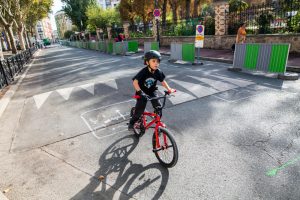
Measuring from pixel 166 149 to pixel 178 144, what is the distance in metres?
0.73

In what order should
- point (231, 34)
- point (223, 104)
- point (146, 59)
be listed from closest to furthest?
1. point (146, 59)
2. point (223, 104)
3. point (231, 34)

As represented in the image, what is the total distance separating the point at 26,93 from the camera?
9.34 m

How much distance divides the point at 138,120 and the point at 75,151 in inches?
53.3

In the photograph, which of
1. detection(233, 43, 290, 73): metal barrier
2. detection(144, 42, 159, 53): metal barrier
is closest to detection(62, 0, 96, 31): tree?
detection(144, 42, 159, 53): metal barrier

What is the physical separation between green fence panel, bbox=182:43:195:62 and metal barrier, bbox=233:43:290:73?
2.82 metres

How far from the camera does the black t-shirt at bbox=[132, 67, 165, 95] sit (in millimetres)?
3748

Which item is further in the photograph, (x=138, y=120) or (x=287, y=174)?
(x=138, y=120)

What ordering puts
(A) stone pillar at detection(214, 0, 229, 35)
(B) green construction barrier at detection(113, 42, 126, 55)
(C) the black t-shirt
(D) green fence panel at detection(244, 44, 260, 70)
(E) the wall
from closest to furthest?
(C) the black t-shirt, (D) green fence panel at detection(244, 44, 260, 70), (E) the wall, (A) stone pillar at detection(214, 0, 229, 35), (B) green construction barrier at detection(113, 42, 126, 55)

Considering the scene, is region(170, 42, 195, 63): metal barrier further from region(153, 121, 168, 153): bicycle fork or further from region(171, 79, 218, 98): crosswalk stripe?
region(153, 121, 168, 153): bicycle fork

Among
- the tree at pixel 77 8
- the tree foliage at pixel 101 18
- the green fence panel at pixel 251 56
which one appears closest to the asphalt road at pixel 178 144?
the green fence panel at pixel 251 56

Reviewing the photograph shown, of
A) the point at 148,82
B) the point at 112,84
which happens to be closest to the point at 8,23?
the point at 112,84

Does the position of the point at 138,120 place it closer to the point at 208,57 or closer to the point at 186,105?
the point at 186,105

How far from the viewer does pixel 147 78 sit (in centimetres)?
380

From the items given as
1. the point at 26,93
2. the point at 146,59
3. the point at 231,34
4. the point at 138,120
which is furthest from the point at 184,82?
the point at 231,34
